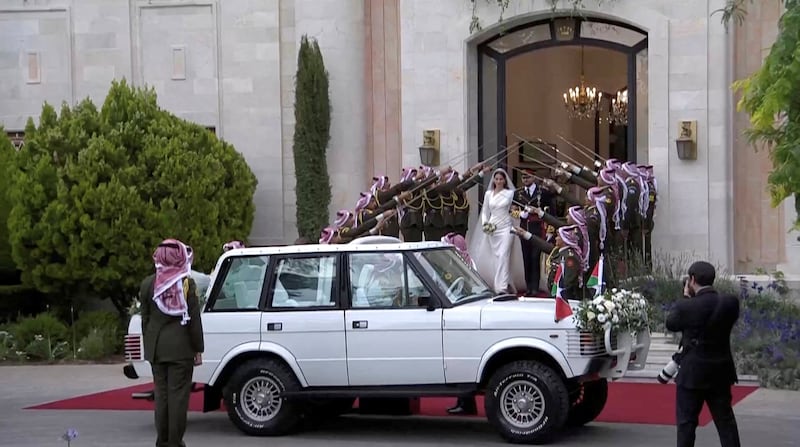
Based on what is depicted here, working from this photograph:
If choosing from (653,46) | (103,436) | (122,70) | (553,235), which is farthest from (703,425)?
(122,70)

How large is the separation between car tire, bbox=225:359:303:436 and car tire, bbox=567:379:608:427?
2663mm

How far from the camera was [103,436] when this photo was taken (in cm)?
1248

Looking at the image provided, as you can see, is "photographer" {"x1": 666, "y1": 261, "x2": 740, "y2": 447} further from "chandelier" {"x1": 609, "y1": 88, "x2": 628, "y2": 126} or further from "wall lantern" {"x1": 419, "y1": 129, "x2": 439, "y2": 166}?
"chandelier" {"x1": 609, "y1": 88, "x2": 628, "y2": 126}

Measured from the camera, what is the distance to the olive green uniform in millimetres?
10875

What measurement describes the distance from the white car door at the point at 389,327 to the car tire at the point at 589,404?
1462 mm

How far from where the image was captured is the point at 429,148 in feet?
71.4

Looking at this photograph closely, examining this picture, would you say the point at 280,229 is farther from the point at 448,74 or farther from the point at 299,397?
the point at 299,397

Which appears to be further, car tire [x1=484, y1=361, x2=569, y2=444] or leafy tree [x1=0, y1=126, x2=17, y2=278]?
leafy tree [x1=0, y1=126, x2=17, y2=278]

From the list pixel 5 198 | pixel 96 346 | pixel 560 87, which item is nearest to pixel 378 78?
pixel 5 198

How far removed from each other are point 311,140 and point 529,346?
37.8ft

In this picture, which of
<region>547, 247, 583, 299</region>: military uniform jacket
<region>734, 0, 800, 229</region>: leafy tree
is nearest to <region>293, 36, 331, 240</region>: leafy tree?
<region>547, 247, 583, 299</region>: military uniform jacket

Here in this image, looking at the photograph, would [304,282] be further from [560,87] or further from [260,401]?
[560,87]

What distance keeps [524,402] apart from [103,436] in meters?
4.13

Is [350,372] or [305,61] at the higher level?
[305,61]
